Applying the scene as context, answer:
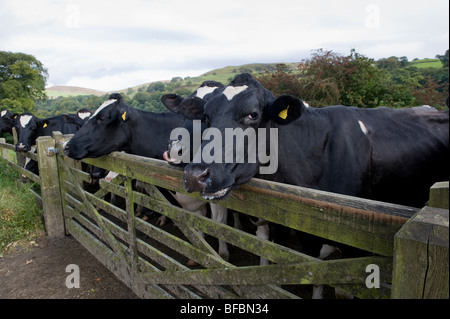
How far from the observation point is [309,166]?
282 cm

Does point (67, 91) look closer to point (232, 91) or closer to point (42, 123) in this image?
point (42, 123)

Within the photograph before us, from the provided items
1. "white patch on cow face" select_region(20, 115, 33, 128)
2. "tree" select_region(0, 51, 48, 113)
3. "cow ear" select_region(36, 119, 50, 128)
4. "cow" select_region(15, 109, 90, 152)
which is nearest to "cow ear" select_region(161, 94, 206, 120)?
"cow" select_region(15, 109, 90, 152)

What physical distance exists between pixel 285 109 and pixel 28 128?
26.0 feet

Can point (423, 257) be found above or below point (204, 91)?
below

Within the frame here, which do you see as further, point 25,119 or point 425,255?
point 25,119

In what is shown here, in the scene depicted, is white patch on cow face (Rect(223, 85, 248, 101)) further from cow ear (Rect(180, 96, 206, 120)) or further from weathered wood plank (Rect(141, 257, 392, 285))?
weathered wood plank (Rect(141, 257, 392, 285))

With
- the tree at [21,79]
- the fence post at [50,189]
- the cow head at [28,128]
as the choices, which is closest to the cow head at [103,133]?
the fence post at [50,189]

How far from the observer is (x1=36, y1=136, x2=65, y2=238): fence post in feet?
15.6

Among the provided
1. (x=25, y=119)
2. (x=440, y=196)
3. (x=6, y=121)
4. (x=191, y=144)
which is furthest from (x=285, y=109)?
(x=6, y=121)

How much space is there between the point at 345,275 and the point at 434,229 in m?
0.51

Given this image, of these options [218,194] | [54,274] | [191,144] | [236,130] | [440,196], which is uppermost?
[236,130]

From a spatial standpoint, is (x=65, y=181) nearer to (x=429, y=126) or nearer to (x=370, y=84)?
(x=429, y=126)

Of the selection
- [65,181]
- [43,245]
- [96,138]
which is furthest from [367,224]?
[43,245]

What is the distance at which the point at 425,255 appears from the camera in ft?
3.57
